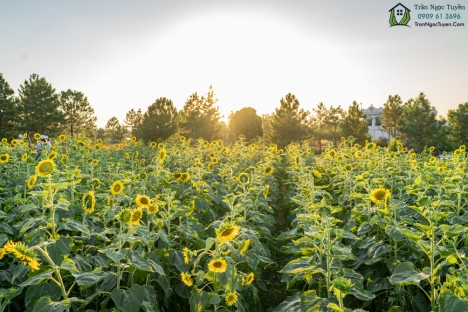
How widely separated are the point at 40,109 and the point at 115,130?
86.3 ft

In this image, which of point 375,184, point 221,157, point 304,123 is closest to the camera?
point 375,184

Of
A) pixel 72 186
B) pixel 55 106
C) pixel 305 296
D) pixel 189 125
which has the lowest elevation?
pixel 305 296

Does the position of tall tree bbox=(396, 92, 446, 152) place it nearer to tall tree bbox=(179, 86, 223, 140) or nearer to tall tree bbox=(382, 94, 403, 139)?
tall tree bbox=(382, 94, 403, 139)

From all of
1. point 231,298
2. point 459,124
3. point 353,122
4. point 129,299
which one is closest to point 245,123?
point 353,122

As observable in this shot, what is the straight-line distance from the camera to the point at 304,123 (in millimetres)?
33750

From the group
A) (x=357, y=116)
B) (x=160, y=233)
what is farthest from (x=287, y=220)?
(x=357, y=116)

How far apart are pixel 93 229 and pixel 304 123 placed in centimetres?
3147

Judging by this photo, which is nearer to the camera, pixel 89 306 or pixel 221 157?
pixel 89 306

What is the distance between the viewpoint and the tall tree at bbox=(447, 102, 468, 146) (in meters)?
27.6

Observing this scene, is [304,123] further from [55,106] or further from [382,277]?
[382,277]

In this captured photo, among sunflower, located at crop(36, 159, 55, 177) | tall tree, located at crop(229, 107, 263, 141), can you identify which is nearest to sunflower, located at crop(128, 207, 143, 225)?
sunflower, located at crop(36, 159, 55, 177)

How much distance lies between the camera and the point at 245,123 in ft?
182

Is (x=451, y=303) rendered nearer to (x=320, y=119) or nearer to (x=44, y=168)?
(x=44, y=168)

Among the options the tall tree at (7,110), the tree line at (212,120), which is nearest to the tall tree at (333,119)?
the tree line at (212,120)
